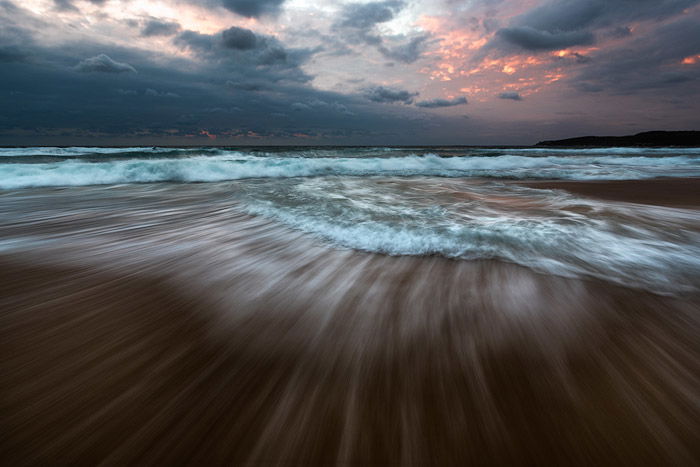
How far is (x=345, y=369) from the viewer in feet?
3.68

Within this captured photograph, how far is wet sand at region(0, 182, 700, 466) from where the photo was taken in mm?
806

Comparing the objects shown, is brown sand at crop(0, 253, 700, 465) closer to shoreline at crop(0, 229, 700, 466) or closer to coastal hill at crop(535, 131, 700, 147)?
shoreline at crop(0, 229, 700, 466)

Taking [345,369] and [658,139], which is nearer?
[345,369]

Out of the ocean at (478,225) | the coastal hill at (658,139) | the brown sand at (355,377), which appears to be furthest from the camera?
the coastal hill at (658,139)

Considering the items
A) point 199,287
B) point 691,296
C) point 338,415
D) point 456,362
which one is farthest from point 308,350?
point 691,296

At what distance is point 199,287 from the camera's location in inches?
71.4

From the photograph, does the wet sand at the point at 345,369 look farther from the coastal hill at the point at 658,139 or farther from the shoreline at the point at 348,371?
the coastal hill at the point at 658,139

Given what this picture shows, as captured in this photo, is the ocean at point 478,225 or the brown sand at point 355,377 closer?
the brown sand at point 355,377

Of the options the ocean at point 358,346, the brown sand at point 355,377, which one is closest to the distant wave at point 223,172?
the ocean at point 358,346

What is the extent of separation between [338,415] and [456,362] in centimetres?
52

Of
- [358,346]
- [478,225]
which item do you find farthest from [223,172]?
[358,346]

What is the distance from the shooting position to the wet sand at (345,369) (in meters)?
0.81

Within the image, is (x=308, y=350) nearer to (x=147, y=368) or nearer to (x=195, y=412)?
(x=195, y=412)

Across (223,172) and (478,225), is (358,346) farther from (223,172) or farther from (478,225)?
(223,172)
